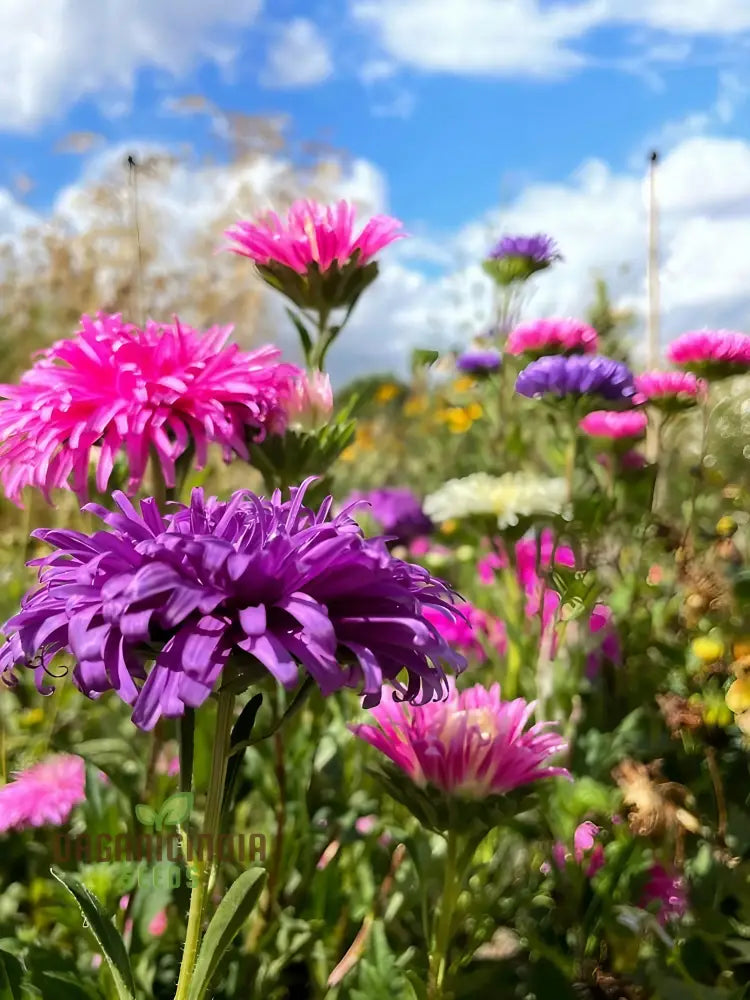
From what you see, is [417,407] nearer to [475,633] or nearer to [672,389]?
[475,633]

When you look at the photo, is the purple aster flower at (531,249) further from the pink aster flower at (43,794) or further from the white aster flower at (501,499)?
the pink aster flower at (43,794)

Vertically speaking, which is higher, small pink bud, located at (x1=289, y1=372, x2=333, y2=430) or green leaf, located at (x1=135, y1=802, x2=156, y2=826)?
small pink bud, located at (x1=289, y1=372, x2=333, y2=430)

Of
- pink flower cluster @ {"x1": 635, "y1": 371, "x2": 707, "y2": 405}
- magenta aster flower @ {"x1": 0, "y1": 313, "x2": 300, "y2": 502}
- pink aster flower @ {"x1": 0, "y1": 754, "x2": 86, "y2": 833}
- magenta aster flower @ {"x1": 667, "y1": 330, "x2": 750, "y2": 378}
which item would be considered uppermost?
magenta aster flower @ {"x1": 667, "y1": 330, "x2": 750, "y2": 378}

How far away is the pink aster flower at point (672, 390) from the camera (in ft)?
4.87

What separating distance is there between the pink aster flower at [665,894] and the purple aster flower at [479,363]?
4.61 feet

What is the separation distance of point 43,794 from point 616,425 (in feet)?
3.69

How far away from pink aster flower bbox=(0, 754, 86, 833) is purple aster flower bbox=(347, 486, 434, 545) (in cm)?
118

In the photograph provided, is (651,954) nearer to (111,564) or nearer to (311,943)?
(311,943)

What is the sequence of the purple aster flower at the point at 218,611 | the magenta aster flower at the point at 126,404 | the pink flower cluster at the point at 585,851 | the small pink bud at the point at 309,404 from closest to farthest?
the purple aster flower at the point at 218,611
the magenta aster flower at the point at 126,404
the small pink bud at the point at 309,404
the pink flower cluster at the point at 585,851

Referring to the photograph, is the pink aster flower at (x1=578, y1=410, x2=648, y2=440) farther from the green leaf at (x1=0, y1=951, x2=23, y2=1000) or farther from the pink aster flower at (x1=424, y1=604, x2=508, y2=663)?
the green leaf at (x1=0, y1=951, x2=23, y2=1000)

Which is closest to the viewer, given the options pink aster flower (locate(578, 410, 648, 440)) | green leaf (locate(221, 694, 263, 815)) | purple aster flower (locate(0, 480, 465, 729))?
purple aster flower (locate(0, 480, 465, 729))

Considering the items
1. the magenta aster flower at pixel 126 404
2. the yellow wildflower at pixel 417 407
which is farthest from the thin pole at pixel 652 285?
the yellow wildflower at pixel 417 407

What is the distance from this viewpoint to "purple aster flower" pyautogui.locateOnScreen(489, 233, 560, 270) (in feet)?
5.46

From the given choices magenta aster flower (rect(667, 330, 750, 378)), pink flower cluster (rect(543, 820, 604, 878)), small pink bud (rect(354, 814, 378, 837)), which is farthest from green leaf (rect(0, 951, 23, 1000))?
magenta aster flower (rect(667, 330, 750, 378))
